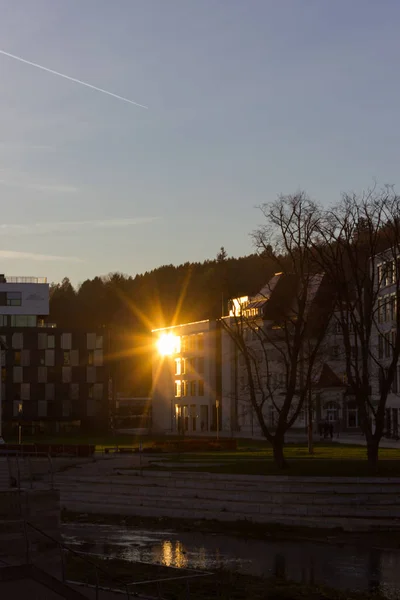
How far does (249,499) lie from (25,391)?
91.7 metres

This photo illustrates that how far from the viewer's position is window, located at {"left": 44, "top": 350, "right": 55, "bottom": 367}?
413 feet

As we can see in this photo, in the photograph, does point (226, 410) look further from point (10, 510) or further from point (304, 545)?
point (10, 510)

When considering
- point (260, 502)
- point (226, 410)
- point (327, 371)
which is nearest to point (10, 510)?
point (260, 502)

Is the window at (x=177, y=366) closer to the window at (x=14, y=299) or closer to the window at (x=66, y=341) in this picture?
the window at (x=66, y=341)

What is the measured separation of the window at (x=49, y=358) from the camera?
413ft

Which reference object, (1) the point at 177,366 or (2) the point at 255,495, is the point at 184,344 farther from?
(2) the point at 255,495

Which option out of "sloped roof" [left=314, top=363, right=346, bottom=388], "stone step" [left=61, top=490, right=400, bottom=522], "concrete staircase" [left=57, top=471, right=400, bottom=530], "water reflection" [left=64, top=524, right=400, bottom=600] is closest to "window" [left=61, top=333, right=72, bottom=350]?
"sloped roof" [left=314, top=363, right=346, bottom=388]

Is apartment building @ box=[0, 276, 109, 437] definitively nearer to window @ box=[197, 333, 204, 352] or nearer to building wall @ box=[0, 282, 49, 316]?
building wall @ box=[0, 282, 49, 316]

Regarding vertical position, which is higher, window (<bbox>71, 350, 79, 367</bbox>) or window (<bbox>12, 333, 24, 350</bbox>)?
window (<bbox>12, 333, 24, 350</bbox>)

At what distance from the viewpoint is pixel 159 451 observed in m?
62.2

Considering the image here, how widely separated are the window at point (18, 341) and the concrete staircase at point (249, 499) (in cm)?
8499

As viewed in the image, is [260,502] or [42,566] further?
[260,502]

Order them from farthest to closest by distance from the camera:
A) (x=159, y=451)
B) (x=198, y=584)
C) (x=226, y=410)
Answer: (x=226, y=410) → (x=159, y=451) → (x=198, y=584)

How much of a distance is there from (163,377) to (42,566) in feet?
391
